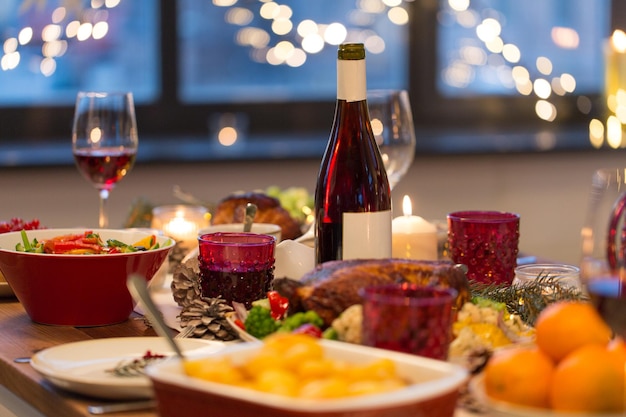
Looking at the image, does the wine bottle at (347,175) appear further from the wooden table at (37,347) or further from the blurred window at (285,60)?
the blurred window at (285,60)

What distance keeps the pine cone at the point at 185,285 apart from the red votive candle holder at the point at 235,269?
0.18 feet

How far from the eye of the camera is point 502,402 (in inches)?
30.0

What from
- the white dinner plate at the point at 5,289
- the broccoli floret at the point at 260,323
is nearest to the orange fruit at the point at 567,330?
the broccoli floret at the point at 260,323

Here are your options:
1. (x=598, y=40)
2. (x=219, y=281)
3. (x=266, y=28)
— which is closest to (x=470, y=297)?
(x=219, y=281)

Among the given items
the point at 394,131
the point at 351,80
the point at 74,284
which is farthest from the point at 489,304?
the point at 394,131

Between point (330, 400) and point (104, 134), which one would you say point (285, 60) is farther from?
point (330, 400)

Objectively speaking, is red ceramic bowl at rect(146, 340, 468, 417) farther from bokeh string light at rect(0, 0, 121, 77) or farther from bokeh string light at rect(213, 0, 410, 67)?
bokeh string light at rect(213, 0, 410, 67)

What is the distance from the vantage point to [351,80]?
1268 mm

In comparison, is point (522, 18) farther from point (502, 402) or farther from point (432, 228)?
point (502, 402)

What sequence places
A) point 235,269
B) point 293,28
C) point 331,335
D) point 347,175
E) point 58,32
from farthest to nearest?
point 293,28 → point 58,32 → point 347,175 → point 235,269 → point 331,335

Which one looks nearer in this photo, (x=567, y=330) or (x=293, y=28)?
(x=567, y=330)

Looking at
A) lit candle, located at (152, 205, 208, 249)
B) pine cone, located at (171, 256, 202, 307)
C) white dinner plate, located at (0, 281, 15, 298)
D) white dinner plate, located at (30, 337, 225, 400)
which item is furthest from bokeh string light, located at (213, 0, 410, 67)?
white dinner plate, located at (30, 337, 225, 400)

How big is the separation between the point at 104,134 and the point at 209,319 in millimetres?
548

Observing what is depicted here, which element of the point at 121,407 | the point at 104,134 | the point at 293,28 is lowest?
the point at 121,407
